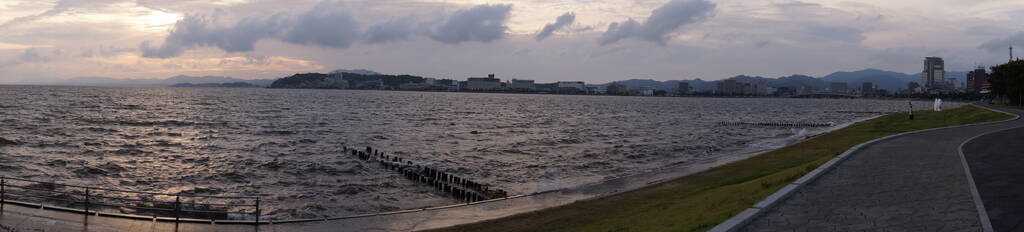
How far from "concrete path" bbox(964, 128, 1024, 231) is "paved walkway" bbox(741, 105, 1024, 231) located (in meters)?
0.29

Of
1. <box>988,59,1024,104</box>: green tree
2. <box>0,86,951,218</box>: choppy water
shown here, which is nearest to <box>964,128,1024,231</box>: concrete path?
<box>0,86,951,218</box>: choppy water

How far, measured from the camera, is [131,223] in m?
14.4

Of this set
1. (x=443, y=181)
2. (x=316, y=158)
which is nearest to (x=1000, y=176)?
(x=443, y=181)

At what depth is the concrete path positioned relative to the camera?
9.84 metres

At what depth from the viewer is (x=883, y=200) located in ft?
37.8

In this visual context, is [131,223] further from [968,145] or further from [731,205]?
[968,145]

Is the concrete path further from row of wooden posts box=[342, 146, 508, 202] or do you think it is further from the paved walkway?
row of wooden posts box=[342, 146, 508, 202]

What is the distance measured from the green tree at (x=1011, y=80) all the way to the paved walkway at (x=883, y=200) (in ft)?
234

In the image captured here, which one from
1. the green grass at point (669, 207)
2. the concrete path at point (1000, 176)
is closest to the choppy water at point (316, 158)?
the green grass at point (669, 207)

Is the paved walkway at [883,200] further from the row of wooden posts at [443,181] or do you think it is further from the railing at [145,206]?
the row of wooden posts at [443,181]

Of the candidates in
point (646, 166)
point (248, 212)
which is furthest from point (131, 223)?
point (646, 166)

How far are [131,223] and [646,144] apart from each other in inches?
1450

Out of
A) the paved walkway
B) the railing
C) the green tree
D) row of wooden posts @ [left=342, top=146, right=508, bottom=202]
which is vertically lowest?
row of wooden posts @ [left=342, top=146, right=508, bottom=202]

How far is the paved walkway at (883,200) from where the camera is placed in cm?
955
